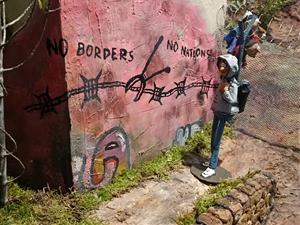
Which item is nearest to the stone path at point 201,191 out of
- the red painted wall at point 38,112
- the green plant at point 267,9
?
the red painted wall at point 38,112

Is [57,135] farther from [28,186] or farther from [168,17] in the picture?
[168,17]

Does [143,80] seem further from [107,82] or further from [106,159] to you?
[106,159]

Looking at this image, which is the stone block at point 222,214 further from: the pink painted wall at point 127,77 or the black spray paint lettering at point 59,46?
the black spray paint lettering at point 59,46

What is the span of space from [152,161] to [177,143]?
672mm

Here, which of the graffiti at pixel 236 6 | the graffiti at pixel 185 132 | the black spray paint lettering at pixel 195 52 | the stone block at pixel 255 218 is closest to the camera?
the stone block at pixel 255 218

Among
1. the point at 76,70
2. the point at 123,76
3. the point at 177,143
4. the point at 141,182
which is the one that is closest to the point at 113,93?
the point at 123,76

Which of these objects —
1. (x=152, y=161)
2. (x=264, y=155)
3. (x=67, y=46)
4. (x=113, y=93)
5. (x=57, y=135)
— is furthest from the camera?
(x=264, y=155)

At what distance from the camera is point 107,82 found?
16.1 feet

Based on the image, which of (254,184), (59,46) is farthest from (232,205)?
(59,46)

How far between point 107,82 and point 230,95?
4.97 ft

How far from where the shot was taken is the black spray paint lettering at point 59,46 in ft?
14.2

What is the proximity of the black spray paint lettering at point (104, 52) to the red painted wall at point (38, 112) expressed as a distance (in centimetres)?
25

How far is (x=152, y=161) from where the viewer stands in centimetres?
595

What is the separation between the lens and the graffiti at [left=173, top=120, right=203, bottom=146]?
21.2 ft
